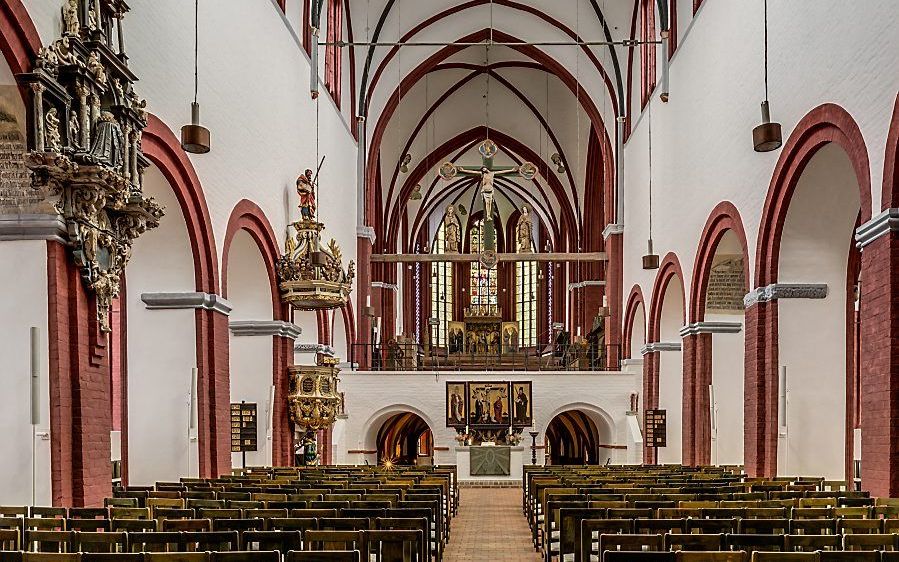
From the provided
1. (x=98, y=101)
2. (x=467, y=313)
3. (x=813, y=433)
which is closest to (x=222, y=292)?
(x=98, y=101)

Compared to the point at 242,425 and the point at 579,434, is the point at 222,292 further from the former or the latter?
the point at 579,434

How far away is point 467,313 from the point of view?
46.2 m

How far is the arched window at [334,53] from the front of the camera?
26.5m

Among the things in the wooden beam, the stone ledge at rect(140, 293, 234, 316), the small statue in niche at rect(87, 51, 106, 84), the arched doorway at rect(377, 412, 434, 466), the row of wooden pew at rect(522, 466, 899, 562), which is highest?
the small statue in niche at rect(87, 51, 106, 84)

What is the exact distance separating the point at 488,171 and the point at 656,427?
8224 millimetres

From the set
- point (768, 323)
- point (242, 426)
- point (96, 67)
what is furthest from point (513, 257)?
point (96, 67)

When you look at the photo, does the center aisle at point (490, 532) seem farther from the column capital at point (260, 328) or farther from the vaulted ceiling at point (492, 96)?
the vaulted ceiling at point (492, 96)

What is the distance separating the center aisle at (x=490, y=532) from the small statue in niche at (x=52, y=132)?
5.80 m

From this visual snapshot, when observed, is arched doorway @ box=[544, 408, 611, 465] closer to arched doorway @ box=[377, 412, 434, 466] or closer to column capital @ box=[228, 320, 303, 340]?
arched doorway @ box=[377, 412, 434, 466]

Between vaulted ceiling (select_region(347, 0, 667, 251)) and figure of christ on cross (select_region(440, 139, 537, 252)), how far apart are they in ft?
8.81

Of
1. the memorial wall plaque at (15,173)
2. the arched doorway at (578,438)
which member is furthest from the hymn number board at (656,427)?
the memorial wall plaque at (15,173)

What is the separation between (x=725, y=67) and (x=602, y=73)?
1182 centimetres

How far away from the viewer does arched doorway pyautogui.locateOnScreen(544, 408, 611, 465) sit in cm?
3122

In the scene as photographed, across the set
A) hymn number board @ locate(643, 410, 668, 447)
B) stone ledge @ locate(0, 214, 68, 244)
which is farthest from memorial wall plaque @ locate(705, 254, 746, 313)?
stone ledge @ locate(0, 214, 68, 244)
